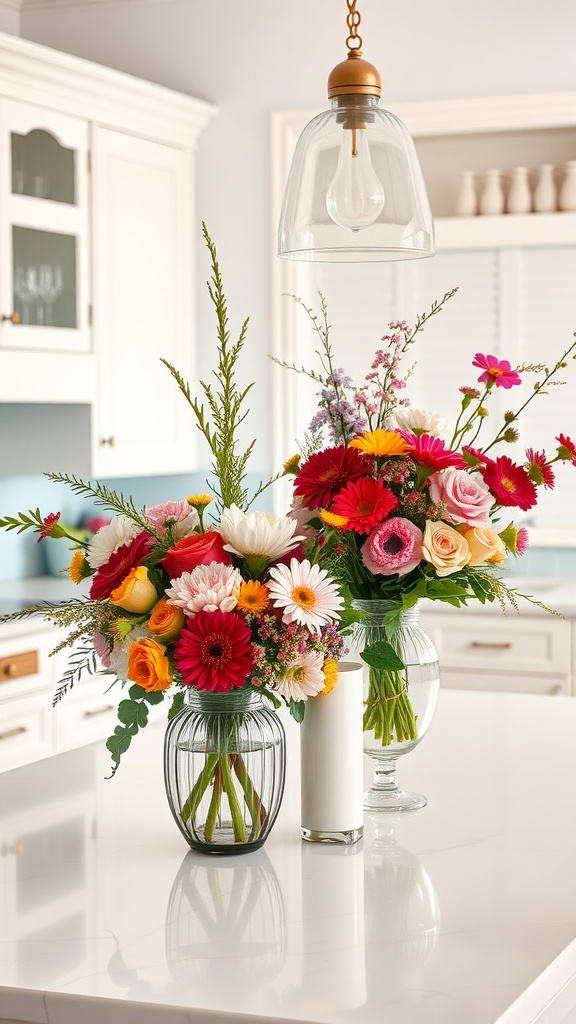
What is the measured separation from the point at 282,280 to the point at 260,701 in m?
3.03

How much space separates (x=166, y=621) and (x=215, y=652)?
6 cm

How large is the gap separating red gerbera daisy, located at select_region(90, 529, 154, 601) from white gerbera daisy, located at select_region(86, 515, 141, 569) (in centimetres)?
2

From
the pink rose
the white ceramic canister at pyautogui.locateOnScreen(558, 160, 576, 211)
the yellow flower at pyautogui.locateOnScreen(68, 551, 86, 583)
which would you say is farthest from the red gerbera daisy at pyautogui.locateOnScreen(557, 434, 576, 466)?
the white ceramic canister at pyautogui.locateOnScreen(558, 160, 576, 211)

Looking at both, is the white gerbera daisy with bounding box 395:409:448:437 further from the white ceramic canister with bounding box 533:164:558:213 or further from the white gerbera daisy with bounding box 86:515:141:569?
the white ceramic canister with bounding box 533:164:558:213

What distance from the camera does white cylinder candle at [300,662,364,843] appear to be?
1462 mm

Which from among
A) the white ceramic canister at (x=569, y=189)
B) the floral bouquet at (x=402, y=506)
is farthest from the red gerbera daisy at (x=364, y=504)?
the white ceramic canister at (x=569, y=189)

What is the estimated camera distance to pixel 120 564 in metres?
1.40

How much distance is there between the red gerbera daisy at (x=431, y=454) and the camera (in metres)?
1.47

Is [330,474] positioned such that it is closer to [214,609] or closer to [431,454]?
[431,454]

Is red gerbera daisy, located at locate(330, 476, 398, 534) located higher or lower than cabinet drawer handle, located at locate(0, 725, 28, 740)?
higher

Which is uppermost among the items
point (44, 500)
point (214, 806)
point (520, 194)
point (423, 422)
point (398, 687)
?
point (520, 194)

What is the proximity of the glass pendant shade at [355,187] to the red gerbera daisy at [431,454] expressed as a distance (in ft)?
1.07

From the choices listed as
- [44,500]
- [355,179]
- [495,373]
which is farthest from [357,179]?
[44,500]

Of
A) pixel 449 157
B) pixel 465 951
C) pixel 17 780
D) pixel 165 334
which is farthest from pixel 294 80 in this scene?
pixel 465 951
